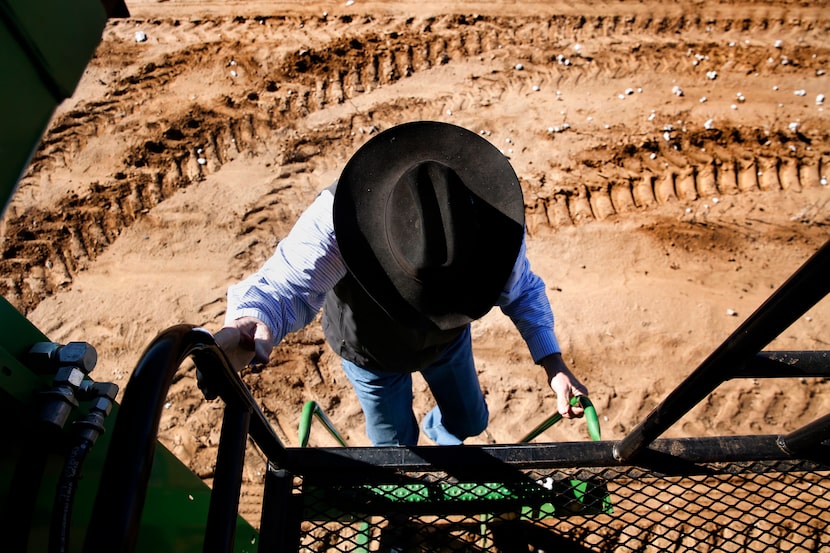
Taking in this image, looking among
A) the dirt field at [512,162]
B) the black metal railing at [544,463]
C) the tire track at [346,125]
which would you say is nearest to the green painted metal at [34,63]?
the black metal railing at [544,463]

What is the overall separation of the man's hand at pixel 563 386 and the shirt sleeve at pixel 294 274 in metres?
0.95

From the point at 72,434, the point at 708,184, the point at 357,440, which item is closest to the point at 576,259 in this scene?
the point at 708,184

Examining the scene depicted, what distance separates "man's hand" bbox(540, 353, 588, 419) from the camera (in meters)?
2.27

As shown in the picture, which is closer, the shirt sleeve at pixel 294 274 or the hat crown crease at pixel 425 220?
the hat crown crease at pixel 425 220

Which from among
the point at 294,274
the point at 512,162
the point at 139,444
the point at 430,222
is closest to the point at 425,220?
the point at 430,222

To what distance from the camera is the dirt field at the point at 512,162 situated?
3779 millimetres

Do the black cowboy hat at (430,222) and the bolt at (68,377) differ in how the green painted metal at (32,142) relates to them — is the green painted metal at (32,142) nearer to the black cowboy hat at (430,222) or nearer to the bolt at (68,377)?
the bolt at (68,377)

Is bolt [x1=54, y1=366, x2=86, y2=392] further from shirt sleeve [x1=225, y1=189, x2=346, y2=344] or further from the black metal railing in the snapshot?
shirt sleeve [x1=225, y1=189, x2=346, y2=344]

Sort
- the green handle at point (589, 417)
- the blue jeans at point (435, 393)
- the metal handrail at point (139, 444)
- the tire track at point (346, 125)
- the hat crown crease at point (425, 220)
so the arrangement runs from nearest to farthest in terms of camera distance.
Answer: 1. the metal handrail at point (139, 444)
2. the hat crown crease at point (425, 220)
3. the green handle at point (589, 417)
4. the blue jeans at point (435, 393)
5. the tire track at point (346, 125)

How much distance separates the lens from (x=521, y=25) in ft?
18.0

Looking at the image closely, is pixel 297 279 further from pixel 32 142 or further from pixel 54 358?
pixel 32 142

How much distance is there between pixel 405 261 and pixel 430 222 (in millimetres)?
152

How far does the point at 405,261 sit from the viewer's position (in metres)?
1.80

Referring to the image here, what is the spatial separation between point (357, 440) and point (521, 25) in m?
4.19
